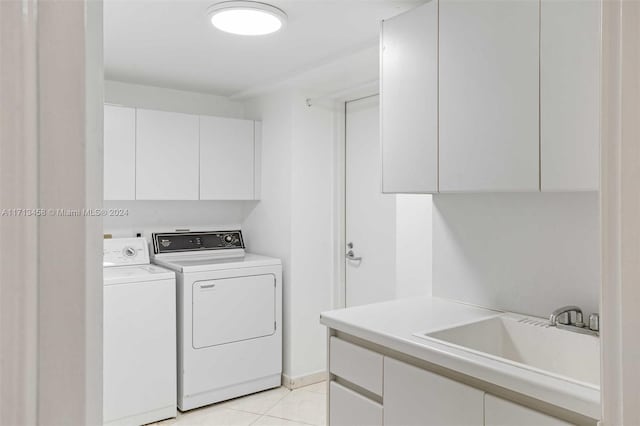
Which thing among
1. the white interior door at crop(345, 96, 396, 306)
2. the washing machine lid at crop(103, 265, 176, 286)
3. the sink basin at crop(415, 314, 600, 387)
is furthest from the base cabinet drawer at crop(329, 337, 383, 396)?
the washing machine lid at crop(103, 265, 176, 286)

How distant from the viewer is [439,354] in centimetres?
160

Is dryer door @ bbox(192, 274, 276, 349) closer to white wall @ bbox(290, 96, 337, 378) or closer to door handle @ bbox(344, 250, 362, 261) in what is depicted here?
white wall @ bbox(290, 96, 337, 378)

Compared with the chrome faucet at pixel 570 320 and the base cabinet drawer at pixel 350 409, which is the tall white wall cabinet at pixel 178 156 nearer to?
the base cabinet drawer at pixel 350 409

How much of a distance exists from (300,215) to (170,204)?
43.5 inches

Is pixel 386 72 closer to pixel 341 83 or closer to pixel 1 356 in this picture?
pixel 341 83

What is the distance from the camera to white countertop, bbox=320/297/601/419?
1.30 m

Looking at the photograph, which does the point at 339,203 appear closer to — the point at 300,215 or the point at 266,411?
the point at 300,215

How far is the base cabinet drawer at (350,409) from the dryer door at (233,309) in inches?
55.9

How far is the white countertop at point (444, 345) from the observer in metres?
1.30

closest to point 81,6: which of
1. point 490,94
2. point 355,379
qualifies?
point 490,94

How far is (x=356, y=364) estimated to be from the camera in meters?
1.96

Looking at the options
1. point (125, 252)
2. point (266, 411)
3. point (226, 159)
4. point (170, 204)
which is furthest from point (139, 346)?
point (226, 159)

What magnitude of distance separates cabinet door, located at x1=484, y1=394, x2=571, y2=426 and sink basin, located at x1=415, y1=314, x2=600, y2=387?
0.78ft

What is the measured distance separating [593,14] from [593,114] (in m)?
0.31
